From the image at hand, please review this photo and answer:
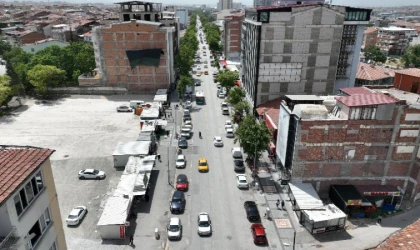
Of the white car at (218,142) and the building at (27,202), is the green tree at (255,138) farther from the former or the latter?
the building at (27,202)

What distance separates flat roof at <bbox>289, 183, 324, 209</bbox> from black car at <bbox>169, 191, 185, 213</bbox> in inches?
565

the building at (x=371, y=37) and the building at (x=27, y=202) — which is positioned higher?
the building at (x=27, y=202)

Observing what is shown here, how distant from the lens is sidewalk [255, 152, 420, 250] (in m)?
34.7

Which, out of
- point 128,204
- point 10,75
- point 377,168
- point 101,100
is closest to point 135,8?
point 101,100

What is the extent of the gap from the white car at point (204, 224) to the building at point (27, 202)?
17.3 metres

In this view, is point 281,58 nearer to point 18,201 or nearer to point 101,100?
point 101,100

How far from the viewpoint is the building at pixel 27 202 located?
16.0 metres

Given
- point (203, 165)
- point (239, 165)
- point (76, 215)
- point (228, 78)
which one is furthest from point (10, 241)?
point (228, 78)

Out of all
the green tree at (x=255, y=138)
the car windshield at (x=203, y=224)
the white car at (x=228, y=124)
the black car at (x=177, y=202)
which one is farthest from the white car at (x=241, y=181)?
the white car at (x=228, y=124)

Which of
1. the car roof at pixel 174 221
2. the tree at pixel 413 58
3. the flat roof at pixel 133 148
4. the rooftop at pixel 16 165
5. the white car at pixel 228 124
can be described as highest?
the rooftop at pixel 16 165

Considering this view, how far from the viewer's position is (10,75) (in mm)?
77562

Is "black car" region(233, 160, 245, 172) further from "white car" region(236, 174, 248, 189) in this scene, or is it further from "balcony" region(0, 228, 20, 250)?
"balcony" region(0, 228, 20, 250)

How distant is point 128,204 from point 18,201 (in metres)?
21.4

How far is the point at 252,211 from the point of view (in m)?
38.6
